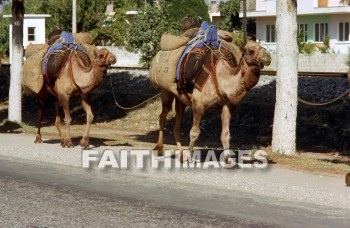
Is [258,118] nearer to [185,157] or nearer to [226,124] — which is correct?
[185,157]

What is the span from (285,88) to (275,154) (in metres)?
1.60

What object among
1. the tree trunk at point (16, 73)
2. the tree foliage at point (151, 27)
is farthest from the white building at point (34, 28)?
the tree trunk at point (16, 73)

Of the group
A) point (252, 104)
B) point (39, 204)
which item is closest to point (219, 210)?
point (39, 204)

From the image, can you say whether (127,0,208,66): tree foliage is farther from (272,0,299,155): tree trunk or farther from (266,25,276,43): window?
(272,0,299,155): tree trunk

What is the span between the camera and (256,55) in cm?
1730

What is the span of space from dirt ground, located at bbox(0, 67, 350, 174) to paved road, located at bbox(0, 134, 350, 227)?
358 centimetres

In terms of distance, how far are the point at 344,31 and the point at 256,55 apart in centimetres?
5367

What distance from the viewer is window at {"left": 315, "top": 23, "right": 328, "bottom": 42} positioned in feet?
235

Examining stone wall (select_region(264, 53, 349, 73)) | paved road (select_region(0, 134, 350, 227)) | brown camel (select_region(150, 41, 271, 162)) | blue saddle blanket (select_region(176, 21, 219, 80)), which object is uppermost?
stone wall (select_region(264, 53, 349, 73))

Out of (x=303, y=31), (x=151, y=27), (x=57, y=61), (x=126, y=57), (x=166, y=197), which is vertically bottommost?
(x=166, y=197)

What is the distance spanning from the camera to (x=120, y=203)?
573 inches

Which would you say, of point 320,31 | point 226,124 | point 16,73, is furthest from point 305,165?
point 320,31

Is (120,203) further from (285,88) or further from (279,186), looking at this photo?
(285,88)

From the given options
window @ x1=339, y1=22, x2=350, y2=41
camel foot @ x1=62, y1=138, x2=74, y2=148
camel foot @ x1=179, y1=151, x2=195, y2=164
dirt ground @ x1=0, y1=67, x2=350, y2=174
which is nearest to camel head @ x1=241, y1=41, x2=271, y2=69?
camel foot @ x1=179, y1=151, x2=195, y2=164
